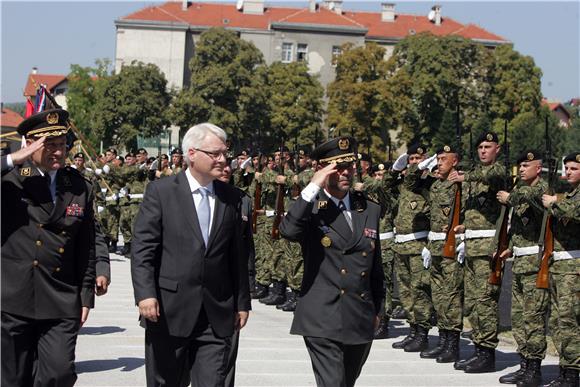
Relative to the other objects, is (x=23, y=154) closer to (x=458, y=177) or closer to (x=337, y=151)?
(x=337, y=151)

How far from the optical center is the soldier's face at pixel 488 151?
11031mm

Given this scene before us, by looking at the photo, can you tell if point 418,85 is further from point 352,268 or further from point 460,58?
point 352,268

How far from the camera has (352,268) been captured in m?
7.41

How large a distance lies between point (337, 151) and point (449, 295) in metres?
4.89

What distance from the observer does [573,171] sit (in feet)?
32.6

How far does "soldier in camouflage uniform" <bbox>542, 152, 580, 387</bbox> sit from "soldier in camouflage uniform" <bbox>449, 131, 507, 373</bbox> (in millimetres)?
970

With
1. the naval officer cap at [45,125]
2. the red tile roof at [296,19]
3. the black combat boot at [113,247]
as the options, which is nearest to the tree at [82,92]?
the red tile roof at [296,19]

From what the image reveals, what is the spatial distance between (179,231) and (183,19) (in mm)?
91870

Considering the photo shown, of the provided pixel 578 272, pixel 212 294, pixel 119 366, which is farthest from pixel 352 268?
pixel 119 366

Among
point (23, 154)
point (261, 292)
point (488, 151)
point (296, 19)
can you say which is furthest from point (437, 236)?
point (296, 19)

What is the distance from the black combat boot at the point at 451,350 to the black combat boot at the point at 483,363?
56cm

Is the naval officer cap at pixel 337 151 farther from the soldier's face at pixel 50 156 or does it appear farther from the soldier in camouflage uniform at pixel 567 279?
the soldier in camouflage uniform at pixel 567 279

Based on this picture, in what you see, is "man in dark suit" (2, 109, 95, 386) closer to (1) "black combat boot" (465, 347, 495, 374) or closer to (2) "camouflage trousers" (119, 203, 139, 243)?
(1) "black combat boot" (465, 347, 495, 374)

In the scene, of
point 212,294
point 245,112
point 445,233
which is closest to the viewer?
point 212,294
